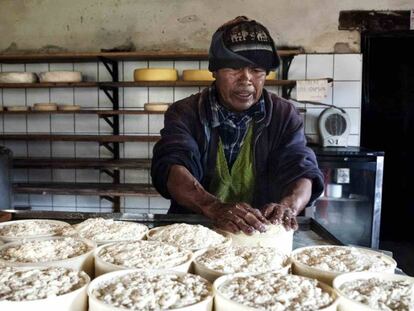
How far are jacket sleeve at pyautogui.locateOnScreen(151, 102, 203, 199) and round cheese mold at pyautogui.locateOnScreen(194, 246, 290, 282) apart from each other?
2.32 feet

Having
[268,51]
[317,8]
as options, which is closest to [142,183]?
[317,8]

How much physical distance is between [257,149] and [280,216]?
22.8 inches

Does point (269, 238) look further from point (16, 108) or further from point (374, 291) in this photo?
point (16, 108)

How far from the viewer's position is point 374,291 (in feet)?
2.67

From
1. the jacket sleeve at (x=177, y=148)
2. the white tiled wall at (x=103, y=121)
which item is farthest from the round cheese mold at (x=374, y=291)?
the white tiled wall at (x=103, y=121)

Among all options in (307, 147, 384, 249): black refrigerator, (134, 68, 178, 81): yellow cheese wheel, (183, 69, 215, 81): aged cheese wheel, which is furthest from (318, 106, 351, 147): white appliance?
(134, 68, 178, 81): yellow cheese wheel

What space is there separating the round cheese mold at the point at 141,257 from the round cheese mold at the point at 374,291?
353 mm

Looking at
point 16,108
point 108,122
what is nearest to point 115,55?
point 108,122

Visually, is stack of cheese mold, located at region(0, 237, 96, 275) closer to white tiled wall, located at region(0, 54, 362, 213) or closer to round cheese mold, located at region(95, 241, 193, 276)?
round cheese mold, located at region(95, 241, 193, 276)

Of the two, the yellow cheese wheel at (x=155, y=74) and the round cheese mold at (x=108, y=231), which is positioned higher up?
the yellow cheese wheel at (x=155, y=74)

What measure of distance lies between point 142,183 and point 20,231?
9.20 ft

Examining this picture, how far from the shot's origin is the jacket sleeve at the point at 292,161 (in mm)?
1746

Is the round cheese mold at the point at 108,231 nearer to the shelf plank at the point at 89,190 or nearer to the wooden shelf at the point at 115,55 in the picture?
the shelf plank at the point at 89,190

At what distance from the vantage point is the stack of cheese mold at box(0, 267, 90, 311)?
0.75m
